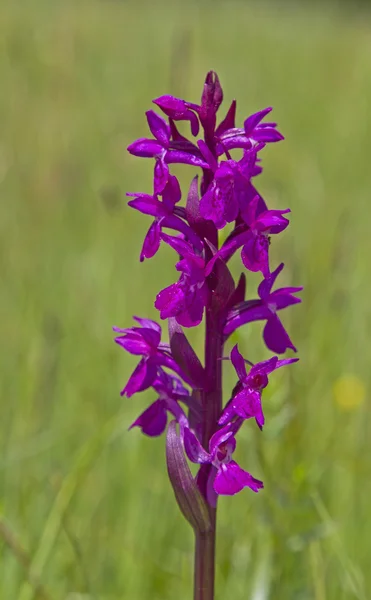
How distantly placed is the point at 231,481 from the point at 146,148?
19.0 inches

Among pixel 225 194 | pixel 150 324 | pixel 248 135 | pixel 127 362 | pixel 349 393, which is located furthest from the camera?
pixel 127 362

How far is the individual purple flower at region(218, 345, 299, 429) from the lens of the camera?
103cm

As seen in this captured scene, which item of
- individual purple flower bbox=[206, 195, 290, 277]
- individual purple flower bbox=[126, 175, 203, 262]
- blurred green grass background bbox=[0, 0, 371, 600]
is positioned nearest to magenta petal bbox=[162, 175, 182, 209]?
individual purple flower bbox=[126, 175, 203, 262]

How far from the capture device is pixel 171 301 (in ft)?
3.40

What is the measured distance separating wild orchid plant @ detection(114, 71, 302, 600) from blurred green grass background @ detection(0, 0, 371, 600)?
0.33 m

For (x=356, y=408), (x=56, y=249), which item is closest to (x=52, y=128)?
(x=56, y=249)

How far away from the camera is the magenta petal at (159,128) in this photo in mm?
1102

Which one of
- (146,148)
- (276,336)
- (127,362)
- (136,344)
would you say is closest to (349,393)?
(127,362)

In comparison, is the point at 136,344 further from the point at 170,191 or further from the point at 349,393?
the point at 349,393

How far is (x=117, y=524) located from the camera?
1.82 m

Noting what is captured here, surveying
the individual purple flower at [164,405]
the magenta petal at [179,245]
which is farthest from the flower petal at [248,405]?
the magenta petal at [179,245]

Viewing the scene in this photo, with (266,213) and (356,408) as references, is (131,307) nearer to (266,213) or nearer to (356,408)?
(356,408)

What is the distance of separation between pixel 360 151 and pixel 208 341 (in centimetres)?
431

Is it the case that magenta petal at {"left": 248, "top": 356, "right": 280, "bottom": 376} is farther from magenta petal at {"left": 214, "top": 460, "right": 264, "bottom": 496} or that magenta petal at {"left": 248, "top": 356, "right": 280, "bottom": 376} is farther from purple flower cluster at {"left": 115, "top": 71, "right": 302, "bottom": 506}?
magenta petal at {"left": 214, "top": 460, "right": 264, "bottom": 496}
